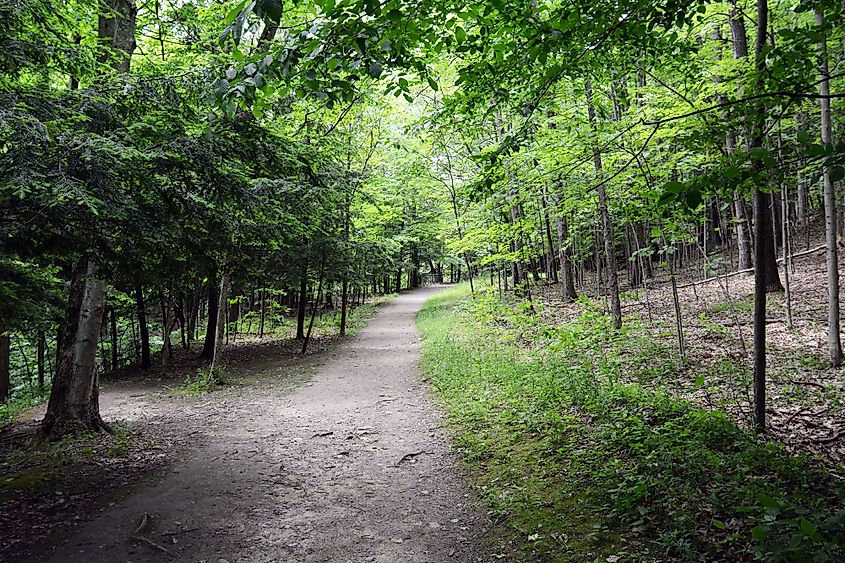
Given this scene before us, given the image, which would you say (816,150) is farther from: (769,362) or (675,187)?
(769,362)

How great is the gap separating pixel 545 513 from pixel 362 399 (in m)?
5.96

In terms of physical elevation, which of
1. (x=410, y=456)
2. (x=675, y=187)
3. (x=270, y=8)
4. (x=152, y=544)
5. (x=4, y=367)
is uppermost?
(x=270, y=8)

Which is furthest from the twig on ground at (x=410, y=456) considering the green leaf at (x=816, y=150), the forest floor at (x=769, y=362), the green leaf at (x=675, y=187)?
the green leaf at (x=816, y=150)

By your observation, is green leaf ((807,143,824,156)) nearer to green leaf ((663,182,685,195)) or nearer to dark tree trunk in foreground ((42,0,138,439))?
green leaf ((663,182,685,195))

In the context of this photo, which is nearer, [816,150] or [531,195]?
[816,150]

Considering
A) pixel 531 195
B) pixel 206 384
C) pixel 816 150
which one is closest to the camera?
pixel 816 150

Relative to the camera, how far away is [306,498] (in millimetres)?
5480

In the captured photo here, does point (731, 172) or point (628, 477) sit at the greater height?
point (731, 172)

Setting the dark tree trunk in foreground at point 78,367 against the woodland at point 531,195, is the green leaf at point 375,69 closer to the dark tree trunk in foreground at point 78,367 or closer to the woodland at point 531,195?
the woodland at point 531,195

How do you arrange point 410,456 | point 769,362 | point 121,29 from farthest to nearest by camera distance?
point 121,29 → point 769,362 → point 410,456

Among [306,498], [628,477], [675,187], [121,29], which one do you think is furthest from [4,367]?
[675,187]

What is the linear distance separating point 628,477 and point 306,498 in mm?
3456

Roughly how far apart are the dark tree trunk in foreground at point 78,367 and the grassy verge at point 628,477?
19.5ft

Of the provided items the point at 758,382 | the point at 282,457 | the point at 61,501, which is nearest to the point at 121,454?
the point at 61,501
